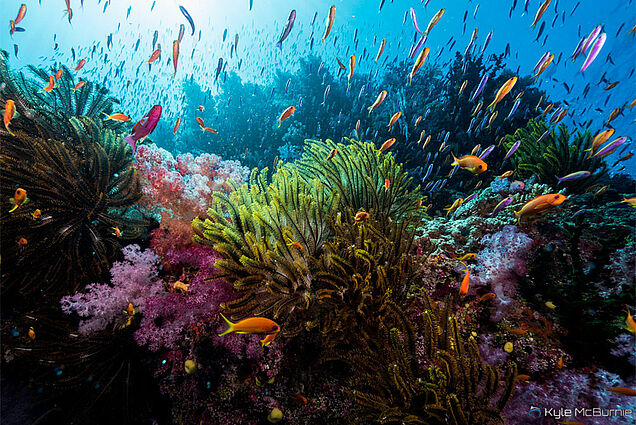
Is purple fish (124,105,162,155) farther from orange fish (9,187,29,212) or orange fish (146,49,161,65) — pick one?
orange fish (146,49,161,65)

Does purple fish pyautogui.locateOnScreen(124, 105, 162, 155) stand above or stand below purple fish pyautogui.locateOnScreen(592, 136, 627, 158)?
below

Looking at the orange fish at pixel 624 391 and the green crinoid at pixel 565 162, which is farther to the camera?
the green crinoid at pixel 565 162

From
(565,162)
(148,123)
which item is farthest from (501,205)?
(148,123)

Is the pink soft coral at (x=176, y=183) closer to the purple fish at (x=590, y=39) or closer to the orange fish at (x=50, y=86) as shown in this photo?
the orange fish at (x=50, y=86)

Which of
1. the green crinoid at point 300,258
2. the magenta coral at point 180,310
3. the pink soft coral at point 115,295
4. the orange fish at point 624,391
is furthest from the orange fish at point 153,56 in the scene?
the orange fish at point 624,391

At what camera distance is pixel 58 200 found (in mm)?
3250

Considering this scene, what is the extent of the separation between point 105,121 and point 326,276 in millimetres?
5821

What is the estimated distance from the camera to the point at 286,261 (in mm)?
2348

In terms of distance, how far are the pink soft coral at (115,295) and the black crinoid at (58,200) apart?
1.09 feet

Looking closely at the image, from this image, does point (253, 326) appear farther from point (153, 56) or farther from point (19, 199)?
point (153, 56)

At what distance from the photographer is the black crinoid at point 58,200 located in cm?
311

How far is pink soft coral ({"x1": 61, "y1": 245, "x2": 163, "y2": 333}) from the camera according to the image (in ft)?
9.76

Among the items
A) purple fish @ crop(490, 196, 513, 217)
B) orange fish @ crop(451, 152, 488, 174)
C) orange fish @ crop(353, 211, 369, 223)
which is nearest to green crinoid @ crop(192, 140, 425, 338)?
orange fish @ crop(353, 211, 369, 223)

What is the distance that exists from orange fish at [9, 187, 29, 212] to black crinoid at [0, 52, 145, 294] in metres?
0.06
